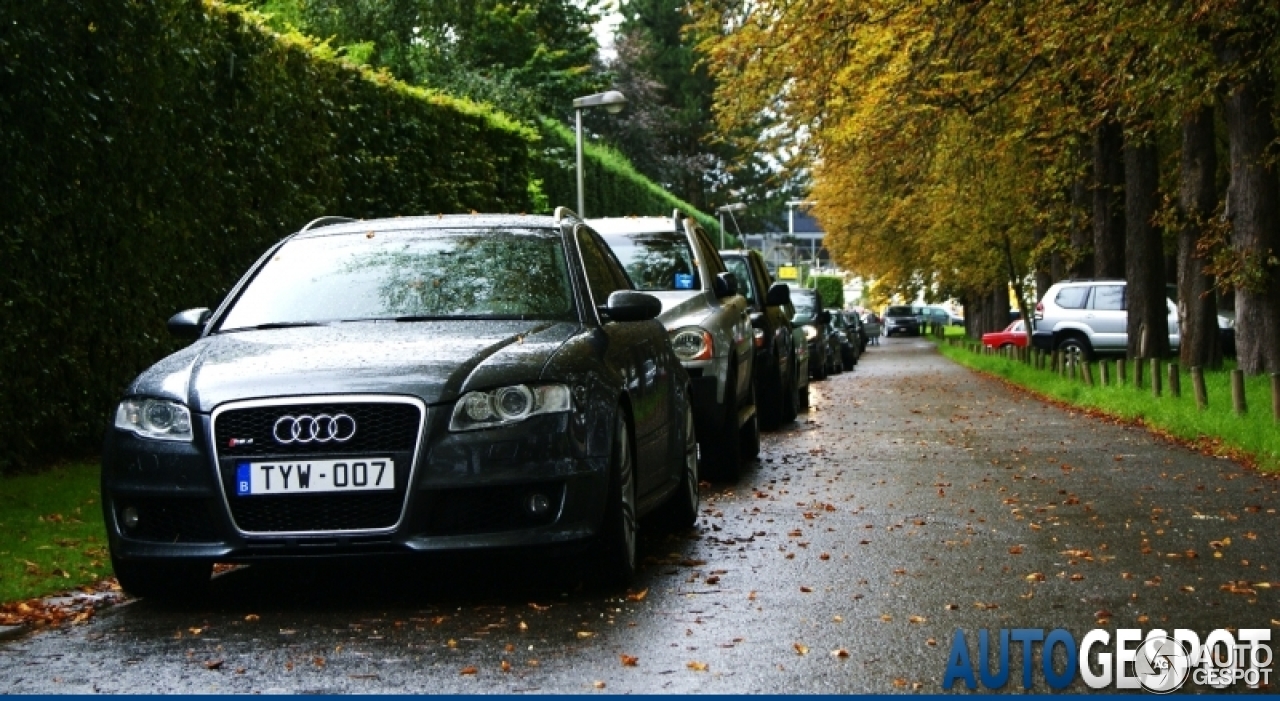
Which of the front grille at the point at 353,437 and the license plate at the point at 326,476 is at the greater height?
the front grille at the point at 353,437

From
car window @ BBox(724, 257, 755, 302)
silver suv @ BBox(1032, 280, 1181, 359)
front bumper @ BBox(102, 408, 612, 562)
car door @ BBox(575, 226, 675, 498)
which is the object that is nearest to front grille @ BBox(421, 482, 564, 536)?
front bumper @ BBox(102, 408, 612, 562)

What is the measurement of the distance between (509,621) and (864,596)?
1506 mm

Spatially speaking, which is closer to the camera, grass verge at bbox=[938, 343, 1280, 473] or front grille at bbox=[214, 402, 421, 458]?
front grille at bbox=[214, 402, 421, 458]

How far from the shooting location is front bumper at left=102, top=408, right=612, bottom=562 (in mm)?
7559

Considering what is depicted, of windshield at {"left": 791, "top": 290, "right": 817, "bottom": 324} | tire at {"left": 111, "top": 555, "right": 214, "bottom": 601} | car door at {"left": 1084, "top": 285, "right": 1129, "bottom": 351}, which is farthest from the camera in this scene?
car door at {"left": 1084, "top": 285, "right": 1129, "bottom": 351}

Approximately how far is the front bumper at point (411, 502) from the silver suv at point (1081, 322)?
29.4 metres

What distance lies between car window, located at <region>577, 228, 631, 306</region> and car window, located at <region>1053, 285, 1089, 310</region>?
27526mm

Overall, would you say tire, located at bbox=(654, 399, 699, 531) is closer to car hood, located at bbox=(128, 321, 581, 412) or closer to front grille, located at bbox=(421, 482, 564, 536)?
car hood, located at bbox=(128, 321, 581, 412)

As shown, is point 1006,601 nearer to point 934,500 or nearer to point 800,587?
point 800,587

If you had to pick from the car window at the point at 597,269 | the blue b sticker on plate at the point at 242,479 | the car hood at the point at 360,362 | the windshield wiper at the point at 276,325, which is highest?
the car window at the point at 597,269

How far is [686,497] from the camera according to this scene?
10.3 metres

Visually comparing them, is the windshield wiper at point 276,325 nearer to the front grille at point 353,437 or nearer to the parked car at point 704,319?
the front grille at point 353,437

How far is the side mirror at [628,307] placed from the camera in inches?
353

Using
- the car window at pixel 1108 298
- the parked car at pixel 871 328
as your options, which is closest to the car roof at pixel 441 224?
the car window at pixel 1108 298
